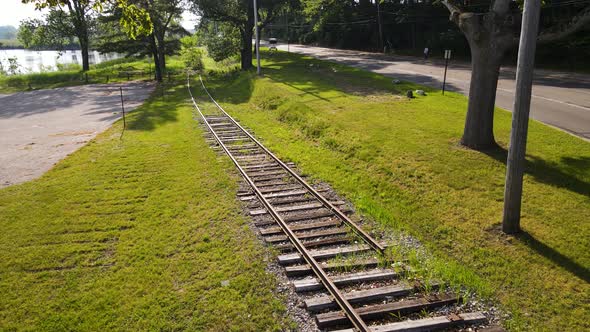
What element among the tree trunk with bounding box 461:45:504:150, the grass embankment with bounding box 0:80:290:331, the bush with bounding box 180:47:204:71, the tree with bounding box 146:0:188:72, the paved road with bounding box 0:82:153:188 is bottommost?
the grass embankment with bounding box 0:80:290:331

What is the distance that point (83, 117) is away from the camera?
24297mm

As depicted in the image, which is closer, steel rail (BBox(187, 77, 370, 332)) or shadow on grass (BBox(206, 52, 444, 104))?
→ steel rail (BBox(187, 77, 370, 332))

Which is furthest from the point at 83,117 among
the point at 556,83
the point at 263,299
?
the point at 556,83

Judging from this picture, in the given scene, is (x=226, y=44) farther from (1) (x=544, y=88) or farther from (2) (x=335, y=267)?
(2) (x=335, y=267)

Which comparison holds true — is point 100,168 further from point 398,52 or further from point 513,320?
point 398,52

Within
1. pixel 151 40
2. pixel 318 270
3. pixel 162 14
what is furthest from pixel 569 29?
pixel 162 14

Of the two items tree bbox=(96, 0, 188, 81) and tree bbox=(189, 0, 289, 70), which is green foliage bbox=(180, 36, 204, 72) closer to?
tree bbox=(96, 0, 188, 81)

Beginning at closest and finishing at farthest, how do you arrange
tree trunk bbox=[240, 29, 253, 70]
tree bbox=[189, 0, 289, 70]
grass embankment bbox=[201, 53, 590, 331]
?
grass embankment bbox=[201, 53, 590, 331]
tree bbox=[189, 0, 289, 70]
tree trunk bbox=[240, 29, 253, 70]

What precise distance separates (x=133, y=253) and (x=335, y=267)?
3705 mm

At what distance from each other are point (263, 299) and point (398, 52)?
52856mm

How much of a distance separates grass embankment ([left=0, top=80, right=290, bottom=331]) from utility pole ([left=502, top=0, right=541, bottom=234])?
15.4 feet

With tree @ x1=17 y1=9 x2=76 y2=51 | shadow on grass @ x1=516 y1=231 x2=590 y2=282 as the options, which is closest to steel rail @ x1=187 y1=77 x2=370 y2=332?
shadow on grass @ x1=516 y1=231 x2=590 y2=282

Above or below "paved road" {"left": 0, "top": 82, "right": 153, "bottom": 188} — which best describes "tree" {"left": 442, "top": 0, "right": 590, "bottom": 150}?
above

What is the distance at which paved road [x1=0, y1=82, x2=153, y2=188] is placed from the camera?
14.6 meters
